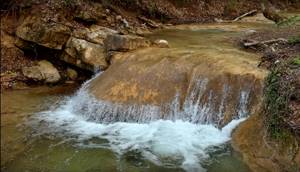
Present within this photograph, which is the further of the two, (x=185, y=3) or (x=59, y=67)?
(x=185, y=3)

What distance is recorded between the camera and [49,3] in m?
10.8

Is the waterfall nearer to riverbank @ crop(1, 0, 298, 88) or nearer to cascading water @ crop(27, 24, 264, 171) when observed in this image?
cascading water @ crop(27, 24, 264, 171)

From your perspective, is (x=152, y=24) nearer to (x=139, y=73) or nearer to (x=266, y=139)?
(x=139, y=73)

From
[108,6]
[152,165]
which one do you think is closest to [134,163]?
[152,165]

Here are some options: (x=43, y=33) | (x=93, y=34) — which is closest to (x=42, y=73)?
(x=43, y=33)

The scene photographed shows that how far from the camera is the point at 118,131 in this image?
729 centimetres

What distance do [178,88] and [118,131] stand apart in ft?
4.68

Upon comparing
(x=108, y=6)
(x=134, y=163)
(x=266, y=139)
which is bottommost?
(x=134, y=163)

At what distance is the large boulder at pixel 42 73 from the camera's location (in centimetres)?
949

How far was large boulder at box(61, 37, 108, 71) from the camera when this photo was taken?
9.67m

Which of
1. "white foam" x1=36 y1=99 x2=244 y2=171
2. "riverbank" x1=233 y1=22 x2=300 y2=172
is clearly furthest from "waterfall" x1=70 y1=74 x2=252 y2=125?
"riverbank" x1=233 y1=22 x2=300 y2=172

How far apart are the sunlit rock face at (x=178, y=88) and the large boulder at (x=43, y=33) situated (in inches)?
69.6

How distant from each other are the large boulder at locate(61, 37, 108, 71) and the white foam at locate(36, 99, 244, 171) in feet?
6.54

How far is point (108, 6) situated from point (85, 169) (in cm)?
787
